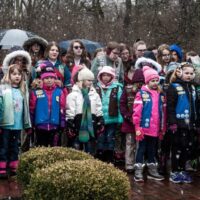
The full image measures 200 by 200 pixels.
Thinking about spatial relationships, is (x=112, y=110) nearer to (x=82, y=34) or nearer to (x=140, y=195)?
(x=140, y=195)

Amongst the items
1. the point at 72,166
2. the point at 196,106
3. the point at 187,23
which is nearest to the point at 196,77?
the point at 196,106

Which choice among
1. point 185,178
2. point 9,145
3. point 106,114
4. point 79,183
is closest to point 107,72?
point 106,114

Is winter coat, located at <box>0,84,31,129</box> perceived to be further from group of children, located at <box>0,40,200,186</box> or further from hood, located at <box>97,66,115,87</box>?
hood, located at <box>97,66,115,87</box>

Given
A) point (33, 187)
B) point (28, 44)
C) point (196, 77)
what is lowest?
point (33, 187)

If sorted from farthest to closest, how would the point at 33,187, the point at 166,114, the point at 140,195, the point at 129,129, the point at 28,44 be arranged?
the point at 28,44
the point at 129,129
the point at 166,114
the point at 140,195
the point at 33,187

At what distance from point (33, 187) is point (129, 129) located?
12.2 feet

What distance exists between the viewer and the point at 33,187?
4.53 m

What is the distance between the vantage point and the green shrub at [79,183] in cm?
421

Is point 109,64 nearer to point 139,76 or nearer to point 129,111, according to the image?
point 139,76

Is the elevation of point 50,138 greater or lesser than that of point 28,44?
lesser

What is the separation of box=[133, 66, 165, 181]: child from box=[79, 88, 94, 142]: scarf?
30.4 inches

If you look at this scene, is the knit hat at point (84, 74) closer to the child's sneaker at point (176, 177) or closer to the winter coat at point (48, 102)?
the winter coat at point (48, 102)

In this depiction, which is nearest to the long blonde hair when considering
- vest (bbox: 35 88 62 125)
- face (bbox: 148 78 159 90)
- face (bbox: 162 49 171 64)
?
vest (bbox: 35 88 62 125)

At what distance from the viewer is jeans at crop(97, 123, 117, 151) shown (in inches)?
325
